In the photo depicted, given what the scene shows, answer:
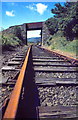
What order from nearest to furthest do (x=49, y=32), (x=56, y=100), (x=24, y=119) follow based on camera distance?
(x=24, y=119) < (x=56, y=100) < (x=49, y=32)

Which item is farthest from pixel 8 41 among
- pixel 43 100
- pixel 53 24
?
pixel 53 24

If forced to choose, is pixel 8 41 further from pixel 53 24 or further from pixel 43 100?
pixel 53 24

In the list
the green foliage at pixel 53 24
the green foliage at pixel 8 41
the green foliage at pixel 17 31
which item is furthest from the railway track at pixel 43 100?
the green foliage at pixel 17 31

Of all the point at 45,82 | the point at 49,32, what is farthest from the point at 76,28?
the point at 49,32

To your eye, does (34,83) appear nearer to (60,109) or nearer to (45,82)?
(45,82)

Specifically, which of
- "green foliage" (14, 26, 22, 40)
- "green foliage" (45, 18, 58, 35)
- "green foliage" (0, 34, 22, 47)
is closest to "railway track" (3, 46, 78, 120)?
"green foliage" (0, 34, 22, 47)

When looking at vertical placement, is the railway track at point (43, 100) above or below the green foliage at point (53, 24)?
below

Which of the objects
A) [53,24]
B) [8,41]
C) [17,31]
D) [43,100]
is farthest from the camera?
[17,31]

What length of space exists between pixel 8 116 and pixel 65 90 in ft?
5.90

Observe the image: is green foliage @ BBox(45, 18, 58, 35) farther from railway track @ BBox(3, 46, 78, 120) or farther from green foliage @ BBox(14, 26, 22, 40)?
railway track @ BBox(3, 46, 78, 120)

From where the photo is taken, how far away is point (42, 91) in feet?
8.64

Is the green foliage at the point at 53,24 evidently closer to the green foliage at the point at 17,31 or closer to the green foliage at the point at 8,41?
the green foliage at the point at 8,41

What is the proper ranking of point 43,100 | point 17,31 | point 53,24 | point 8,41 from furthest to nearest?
1. point 17,31
2. point 53,24
3. point 8,41
4. point 43,100

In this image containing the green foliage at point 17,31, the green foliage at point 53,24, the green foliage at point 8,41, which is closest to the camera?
the green foliage at point 8,41
